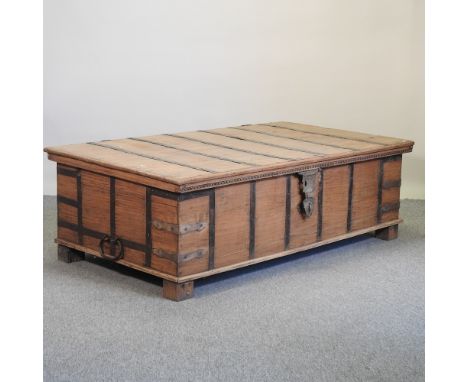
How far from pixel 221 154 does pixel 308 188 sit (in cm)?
43

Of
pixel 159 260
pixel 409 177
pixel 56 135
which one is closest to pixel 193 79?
pixel 56 135

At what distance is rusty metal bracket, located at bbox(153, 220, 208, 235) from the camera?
329cm

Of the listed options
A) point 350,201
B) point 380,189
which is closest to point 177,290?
point 350,201

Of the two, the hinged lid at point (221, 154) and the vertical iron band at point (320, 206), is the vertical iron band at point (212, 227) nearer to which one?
the hinged lid at point (221, 154)

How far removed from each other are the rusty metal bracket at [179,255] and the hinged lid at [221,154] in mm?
266

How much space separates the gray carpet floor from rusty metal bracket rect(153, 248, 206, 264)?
0.58 feet

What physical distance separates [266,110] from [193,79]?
559 mm

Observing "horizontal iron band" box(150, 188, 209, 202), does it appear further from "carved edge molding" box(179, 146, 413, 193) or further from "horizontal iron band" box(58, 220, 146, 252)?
"horizontal iron band" box(58, 220, 146, 252)

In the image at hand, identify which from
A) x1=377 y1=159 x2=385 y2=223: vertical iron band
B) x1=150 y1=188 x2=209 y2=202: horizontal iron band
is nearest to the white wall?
x1=377 y1=159 x2=385 y2=223: vertical iron band

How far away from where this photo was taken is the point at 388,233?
4.43 metres

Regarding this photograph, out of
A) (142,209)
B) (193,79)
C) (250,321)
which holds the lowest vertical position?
(250,321)

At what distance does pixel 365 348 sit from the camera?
113 inches

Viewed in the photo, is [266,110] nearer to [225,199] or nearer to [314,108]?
[314,108]

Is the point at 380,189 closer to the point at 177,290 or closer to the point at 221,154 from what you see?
the point at 221,154
